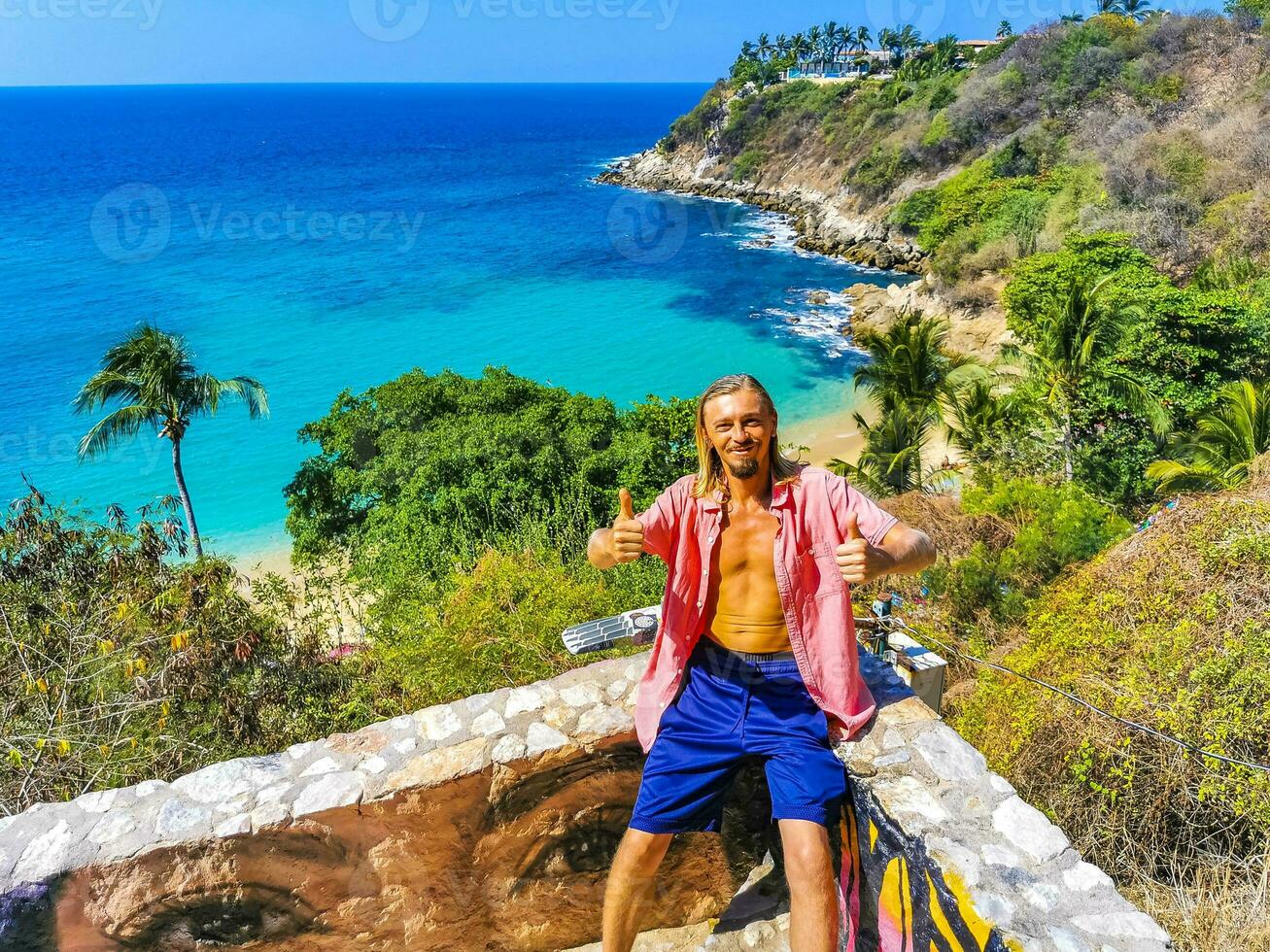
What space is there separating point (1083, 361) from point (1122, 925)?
691 inches

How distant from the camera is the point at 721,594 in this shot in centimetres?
380

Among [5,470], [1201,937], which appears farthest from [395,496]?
[5,470]

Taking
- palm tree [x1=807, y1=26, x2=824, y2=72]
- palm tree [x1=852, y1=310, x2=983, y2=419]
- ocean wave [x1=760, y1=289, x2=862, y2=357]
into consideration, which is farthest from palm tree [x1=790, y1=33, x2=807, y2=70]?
palm tree [x1=852, y1=310, x2=983, y2=419]

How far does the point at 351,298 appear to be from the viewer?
162 ft

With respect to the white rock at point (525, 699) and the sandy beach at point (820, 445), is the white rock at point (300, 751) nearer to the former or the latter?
the white rock at point (525, 699)

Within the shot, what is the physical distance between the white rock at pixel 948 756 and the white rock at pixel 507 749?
1719 millimetres

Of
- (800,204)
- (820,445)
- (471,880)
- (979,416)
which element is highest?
(800,204)

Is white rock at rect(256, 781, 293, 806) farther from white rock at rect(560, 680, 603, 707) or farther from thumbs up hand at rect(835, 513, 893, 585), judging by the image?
thumbs up hand at rect(835, 513, 893, 585)

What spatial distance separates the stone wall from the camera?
309cm

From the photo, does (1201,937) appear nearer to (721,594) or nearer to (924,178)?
(721,594)

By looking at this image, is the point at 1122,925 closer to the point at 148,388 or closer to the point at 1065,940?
the point at 1065,940

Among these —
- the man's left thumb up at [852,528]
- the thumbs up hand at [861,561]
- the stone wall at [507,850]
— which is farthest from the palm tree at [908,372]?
the thumbs up hand at [861,561]

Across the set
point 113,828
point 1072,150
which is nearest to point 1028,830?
point 113,828

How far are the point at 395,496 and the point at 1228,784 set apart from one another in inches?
597
